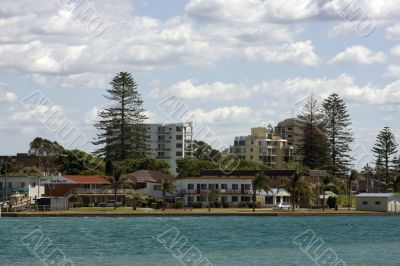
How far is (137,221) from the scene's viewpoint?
9975 centimetres

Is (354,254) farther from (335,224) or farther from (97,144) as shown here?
(97,144)

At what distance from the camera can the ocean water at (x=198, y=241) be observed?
58.2 meters

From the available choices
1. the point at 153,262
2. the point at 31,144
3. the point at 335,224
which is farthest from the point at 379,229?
the point at 31,144

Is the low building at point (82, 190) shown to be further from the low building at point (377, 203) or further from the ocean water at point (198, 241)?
the low building at point (377, 203)

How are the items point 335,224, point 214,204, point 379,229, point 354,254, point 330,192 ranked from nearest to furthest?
point 354,254
point 379,229
point 335,224
point 214,204
point 330,192

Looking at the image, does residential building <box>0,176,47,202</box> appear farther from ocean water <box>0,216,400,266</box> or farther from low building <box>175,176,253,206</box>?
ocean water <box>0,216,400,266</box>

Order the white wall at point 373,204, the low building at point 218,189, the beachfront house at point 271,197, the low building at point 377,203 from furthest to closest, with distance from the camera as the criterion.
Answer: the beachfront house at point 271,197 < the low building at point 218,189 < the white wall at point 373,204 < the low building at point 377,203

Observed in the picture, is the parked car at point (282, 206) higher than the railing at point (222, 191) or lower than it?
lower

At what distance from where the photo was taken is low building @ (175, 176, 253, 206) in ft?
412

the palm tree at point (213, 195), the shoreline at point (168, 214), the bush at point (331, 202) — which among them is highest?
the palm tree at point (213, 195)

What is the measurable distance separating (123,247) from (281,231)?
22890 millimetres

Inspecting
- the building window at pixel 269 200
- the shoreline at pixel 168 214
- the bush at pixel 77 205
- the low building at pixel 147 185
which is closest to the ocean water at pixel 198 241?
the shoreline at pixel 168 214

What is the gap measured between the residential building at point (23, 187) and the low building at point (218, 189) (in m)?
18.4

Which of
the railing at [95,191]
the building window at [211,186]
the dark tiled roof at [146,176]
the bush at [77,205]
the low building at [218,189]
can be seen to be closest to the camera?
the bush at [77,205]
